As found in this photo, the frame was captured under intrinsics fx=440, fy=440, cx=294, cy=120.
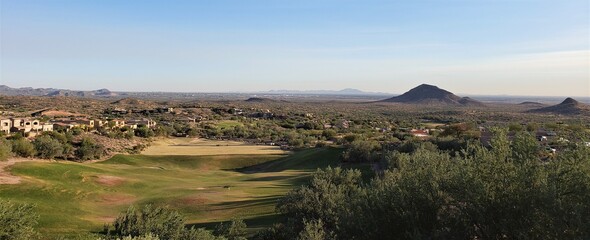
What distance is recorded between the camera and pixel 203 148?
73.8m

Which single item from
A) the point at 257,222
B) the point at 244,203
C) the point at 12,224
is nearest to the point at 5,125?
the point at 244,203

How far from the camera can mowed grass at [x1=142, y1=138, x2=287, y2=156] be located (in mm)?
67700

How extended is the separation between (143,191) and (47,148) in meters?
18.6

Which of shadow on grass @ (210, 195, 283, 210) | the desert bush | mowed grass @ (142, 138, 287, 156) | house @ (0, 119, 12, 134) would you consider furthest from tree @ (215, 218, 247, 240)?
house @ (0, 119, 12, 134)

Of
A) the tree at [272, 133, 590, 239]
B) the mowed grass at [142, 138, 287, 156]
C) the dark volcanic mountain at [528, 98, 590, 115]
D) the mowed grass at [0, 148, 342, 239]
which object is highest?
the dark volcanic mountain at [528, 98, 590, 115]

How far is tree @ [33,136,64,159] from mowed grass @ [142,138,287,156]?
15239 mm

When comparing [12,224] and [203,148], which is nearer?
[12,224]

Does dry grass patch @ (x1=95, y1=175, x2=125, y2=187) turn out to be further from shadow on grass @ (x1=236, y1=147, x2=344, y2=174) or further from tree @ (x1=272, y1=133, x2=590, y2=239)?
tree @ (x1=272, y1=133, x2=590, y2=239)

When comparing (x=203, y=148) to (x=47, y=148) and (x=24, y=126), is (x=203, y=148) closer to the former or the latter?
(x=47, y=148)

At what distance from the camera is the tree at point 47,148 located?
49.8 metres

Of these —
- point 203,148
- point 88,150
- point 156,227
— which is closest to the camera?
point 156,227

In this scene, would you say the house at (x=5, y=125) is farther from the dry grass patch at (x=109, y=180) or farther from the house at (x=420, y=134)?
the house at (x=420, y=134)

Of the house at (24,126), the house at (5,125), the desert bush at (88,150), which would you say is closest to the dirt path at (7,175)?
the desert bush at (88,150)

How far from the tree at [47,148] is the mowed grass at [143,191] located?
23.1 ft
